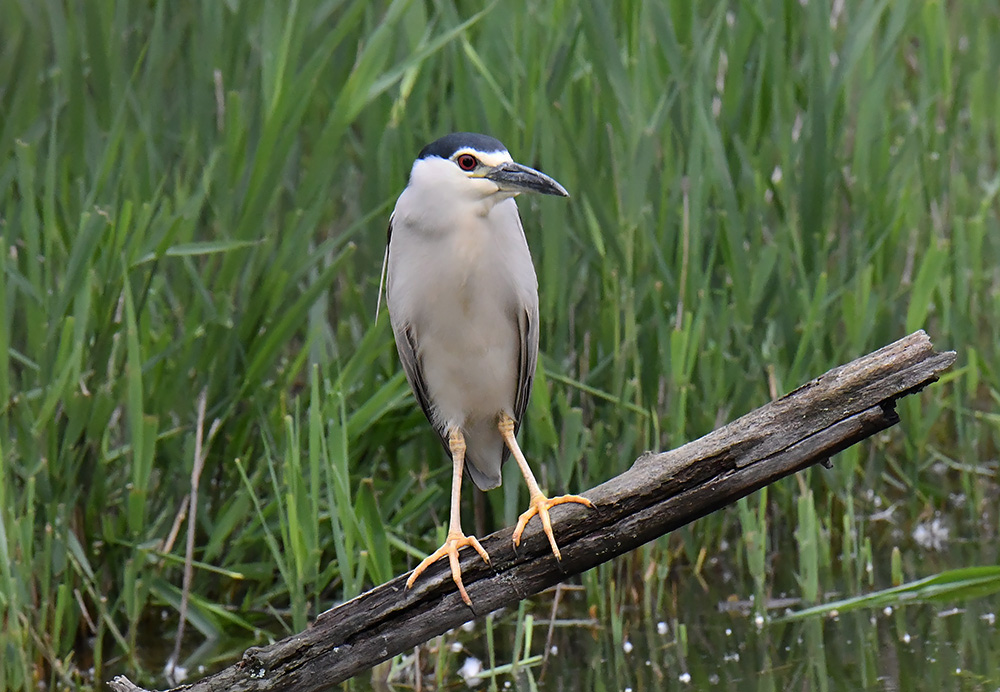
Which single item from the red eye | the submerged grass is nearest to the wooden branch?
the submerged grass

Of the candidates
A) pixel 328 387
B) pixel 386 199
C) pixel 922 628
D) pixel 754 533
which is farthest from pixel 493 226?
pixel 922 628

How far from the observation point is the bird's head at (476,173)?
2713 millimetres

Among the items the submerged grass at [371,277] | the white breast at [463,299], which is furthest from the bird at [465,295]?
the submerged grass at [371,277]

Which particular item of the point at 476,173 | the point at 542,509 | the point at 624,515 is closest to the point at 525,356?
the point at 476,173

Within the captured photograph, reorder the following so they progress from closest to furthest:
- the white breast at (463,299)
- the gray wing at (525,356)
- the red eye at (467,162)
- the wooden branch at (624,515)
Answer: the wooden branch at (624,515), the red eye at (467,162), the white breast at (463,299), the gray wing at (525,356)

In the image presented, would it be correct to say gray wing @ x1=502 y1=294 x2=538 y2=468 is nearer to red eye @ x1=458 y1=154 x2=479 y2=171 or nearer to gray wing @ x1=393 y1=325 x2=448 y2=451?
gray wing @ x1=393 y1=325 x2=448 y2=451

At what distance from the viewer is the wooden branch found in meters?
2.15

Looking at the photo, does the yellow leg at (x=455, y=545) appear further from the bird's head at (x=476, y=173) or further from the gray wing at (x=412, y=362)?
the bird's head at (x=476, y=173)

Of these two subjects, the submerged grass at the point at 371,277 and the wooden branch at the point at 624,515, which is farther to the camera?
the submerged grass at the point at 371,277

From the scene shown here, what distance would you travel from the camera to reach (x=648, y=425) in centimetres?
365

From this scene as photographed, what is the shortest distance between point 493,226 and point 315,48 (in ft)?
4.16

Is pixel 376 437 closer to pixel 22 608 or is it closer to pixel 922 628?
pixel 22 608

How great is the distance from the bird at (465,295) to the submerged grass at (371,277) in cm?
23

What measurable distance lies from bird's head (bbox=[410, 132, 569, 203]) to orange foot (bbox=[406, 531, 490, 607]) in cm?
80
